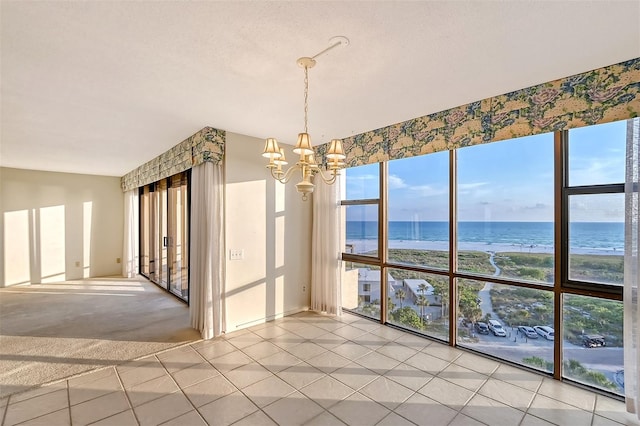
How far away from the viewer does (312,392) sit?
2.53 meters

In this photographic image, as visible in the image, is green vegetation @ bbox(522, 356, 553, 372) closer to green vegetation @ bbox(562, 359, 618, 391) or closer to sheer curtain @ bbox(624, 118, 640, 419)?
green vegetation @ bbox(562, 359, 618, 391)

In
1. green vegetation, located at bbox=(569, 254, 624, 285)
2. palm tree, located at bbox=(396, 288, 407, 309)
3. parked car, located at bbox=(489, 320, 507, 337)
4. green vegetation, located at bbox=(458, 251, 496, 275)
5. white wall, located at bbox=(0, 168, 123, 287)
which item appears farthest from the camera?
white wall, located at bbox=(0, 168, 123, 287)

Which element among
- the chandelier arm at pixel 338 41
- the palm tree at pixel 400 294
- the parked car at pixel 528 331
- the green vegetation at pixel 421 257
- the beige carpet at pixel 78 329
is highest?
the chandelier arm at pixel 338 41

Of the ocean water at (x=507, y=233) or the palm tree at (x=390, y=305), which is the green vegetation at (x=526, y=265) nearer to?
the ocean water at (x=507, y=233)

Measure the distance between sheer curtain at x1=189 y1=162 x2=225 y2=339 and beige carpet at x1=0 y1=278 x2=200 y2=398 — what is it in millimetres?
365

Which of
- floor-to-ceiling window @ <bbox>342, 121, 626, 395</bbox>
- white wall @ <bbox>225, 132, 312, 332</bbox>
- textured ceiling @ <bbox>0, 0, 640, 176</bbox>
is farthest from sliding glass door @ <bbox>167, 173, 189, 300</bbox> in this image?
floor-to-ceiling window @ <bbox>342, 121, 626, 395</bbox>

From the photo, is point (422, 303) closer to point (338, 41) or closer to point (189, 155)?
point (338, 41)

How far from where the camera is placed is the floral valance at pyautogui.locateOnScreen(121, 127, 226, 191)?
3689 millimetres

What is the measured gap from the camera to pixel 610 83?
2270mm

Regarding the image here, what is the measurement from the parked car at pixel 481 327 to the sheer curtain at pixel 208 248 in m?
3.10

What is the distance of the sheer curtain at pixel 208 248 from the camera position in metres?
3.67

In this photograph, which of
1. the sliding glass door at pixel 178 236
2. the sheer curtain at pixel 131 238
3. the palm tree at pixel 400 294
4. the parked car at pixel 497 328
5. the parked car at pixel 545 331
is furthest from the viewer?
the sheer curtain at pixel 131 238

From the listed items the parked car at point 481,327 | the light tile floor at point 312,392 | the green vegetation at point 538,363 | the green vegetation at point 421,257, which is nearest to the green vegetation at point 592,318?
the green vegetation at point 538,363

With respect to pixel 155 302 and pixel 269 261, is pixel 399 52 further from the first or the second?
pixel 155 302
